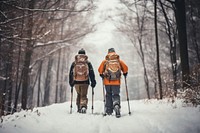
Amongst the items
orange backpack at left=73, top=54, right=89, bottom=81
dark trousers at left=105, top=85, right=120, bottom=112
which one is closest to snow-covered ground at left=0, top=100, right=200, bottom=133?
dark trousers at left=105, top=85, right=120, bottom=112

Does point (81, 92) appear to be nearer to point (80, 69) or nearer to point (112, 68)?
point (80, 69)

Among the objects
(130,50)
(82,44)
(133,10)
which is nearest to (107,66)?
(133,10)

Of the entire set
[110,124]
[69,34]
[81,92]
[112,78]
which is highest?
[69,34]

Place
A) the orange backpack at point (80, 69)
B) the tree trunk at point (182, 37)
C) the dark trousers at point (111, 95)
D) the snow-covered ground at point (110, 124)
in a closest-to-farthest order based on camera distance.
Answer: the snow-covered ground at point (110, 124) → the dark trousers at point (111, 95) → the orange backpack at point (80, 69) → the tree trunk at point (182, 37)

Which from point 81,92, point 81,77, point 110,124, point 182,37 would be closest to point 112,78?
point 81,77

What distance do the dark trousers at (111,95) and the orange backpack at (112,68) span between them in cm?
34

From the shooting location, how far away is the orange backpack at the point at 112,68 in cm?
696

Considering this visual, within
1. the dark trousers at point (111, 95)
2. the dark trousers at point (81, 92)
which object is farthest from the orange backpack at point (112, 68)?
the dark trousers at point (81, 92)

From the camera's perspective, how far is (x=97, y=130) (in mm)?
5004

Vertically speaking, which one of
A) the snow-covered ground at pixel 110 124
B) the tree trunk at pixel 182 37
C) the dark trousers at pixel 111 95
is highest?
the tree trunk at pixel 182 37

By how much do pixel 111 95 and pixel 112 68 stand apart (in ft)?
3.16

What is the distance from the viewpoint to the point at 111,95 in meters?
7.24

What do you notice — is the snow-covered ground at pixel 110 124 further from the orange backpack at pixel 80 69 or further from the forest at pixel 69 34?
the orange backpack at pixel 80 69

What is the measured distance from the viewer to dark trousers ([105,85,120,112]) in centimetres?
695
